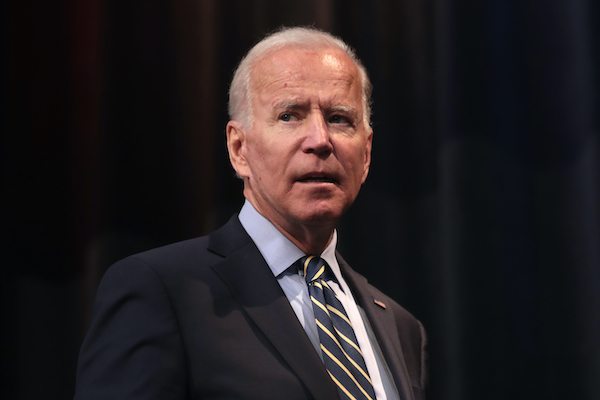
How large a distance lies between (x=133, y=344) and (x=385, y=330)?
644 mm

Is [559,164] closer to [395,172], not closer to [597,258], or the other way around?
[597,258]

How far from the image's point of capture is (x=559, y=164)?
84.4 inches

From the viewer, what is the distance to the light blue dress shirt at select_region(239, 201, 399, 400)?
119 centimetres

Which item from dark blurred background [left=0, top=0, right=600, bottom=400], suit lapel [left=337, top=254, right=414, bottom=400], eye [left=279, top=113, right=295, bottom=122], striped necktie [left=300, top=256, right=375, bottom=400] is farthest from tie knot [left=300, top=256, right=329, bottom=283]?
dark blurred background [left=0, top=0, right=600, bottom=400]

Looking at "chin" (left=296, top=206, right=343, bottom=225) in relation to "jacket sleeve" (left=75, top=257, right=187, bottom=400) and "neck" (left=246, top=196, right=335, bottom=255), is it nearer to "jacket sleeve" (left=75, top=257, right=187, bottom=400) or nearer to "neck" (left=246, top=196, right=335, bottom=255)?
"neck" (left=246, top=196, right=335, bottom=255)

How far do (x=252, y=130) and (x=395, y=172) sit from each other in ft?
3.05

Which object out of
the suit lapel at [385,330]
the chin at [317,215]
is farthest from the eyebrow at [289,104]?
the suit lapel at [385,330]

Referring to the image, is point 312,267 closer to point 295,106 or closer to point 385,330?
point 385,330

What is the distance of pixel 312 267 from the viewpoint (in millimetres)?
1265

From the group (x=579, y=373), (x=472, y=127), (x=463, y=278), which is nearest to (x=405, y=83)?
(x=472, y=127)

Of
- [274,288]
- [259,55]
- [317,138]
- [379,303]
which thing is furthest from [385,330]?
[259,55]

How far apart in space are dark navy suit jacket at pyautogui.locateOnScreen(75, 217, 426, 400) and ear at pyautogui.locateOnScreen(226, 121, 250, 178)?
27cm

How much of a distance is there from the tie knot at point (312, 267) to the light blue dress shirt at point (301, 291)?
0.6 inches

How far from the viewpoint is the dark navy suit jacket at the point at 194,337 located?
0.98 meters
